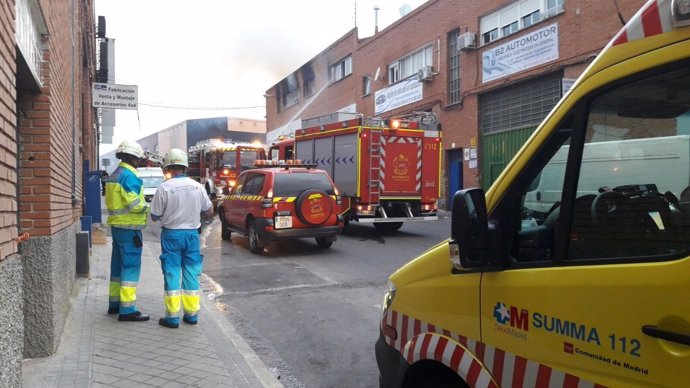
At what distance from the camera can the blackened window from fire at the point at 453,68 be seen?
832 inches

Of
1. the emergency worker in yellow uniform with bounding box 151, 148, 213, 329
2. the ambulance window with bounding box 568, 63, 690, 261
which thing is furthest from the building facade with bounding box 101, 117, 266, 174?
the ambulance window with bounding box 568, 63, 690, 261

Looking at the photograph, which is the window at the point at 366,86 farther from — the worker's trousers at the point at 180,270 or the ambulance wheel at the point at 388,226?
the worker's trousers at the point at 180,270

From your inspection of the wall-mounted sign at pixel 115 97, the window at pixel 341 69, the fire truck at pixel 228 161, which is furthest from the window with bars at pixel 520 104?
the window at pixel 341 69

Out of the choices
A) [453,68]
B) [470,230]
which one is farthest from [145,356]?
[453,68]

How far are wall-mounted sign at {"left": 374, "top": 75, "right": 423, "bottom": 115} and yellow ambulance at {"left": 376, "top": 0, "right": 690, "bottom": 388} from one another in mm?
21627

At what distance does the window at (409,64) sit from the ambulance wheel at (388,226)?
37.0 ft

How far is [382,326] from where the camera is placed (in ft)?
9.84

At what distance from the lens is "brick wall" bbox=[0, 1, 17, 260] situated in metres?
2.68

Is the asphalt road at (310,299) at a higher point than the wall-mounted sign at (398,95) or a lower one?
lower

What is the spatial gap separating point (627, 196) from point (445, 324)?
3.13 feet

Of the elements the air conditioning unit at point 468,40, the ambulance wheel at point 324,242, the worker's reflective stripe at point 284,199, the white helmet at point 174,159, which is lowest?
the ambulance wheel at point 324,242

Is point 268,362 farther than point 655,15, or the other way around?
point 268,362

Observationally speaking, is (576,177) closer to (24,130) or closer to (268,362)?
(268,362)

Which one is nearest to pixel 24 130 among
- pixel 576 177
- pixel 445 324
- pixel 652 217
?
pixel 445 324
